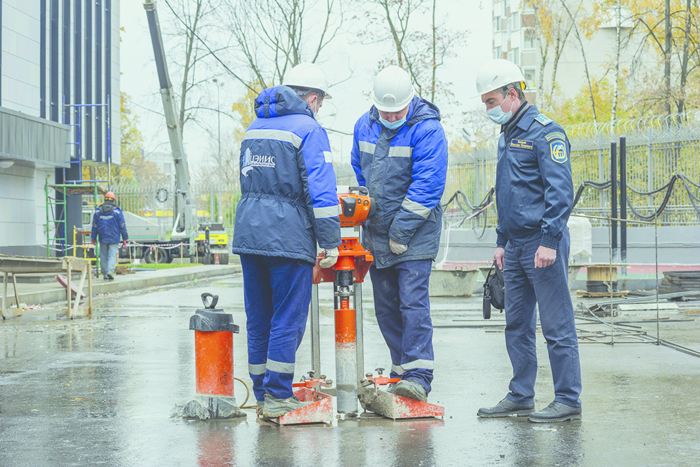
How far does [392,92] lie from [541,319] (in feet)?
Answer: 5.53

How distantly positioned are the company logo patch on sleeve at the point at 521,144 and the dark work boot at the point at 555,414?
154 cm

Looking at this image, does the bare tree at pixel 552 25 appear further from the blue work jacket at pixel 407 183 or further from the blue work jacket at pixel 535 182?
the blue work jacket at pixel 535 182

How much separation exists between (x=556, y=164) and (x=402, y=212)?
38.3 inches

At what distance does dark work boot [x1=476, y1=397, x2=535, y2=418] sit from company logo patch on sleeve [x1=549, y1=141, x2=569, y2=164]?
1519mm

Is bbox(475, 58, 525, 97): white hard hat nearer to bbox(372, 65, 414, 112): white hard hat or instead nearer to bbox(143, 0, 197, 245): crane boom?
bbox(372, 65, 414, 112): white hard hat

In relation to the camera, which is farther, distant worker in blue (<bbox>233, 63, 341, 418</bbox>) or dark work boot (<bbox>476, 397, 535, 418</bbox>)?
dark work boot (<bbox>476, 397, 535, 418</bbox>)

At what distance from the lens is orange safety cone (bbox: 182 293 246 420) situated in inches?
190

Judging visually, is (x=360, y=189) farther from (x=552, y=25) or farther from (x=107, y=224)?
(x=552, y=25)

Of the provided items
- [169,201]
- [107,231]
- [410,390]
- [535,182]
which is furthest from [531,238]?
[169,201]

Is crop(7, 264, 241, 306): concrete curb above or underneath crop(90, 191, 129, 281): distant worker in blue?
underneath

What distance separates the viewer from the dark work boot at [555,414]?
4.61m

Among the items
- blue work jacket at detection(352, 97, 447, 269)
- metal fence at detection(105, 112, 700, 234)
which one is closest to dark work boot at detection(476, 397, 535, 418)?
blue work jacket at detection(352, 97, 447, 269)

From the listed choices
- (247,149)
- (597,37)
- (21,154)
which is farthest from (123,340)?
(597,37)

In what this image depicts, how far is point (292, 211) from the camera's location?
15.1ft
